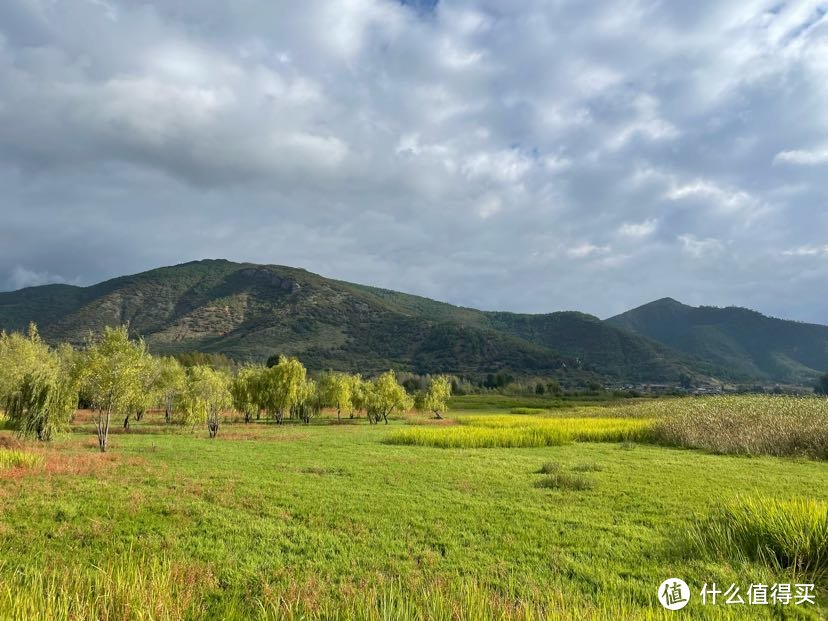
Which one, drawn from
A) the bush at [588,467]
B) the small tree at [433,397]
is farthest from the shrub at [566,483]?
the small tree at [433,397]

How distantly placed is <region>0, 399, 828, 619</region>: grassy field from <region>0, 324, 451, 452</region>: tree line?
9.36 metres

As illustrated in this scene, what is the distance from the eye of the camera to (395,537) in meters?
10.2

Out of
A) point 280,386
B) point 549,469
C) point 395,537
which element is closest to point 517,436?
point 549,469

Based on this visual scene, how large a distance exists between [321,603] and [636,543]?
23.9 feet

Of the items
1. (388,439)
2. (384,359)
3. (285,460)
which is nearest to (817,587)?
(285,460)

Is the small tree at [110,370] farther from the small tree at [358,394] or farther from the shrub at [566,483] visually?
the small tree at [358,394]

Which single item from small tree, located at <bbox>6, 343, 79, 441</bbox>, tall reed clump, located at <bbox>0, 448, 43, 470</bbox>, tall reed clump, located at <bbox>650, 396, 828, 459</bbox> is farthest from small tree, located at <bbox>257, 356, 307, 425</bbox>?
tall reed clump, located at <bbox>650, 396, 828, 459</bbox>

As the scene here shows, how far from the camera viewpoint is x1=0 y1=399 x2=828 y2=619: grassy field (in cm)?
581

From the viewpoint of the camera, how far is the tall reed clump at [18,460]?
17.5 meters

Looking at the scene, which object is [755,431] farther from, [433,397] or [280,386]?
[280,386]

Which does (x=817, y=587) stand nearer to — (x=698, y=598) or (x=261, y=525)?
(x=698, y=598)

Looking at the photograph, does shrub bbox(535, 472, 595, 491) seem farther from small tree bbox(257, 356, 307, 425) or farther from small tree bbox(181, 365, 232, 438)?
small tree bbox(257, 356, 307, 425)

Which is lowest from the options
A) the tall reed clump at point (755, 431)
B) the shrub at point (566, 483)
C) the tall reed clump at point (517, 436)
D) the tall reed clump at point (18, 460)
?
the tall reed clump at point (517, 436)

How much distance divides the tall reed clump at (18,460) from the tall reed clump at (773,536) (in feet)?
75.9
